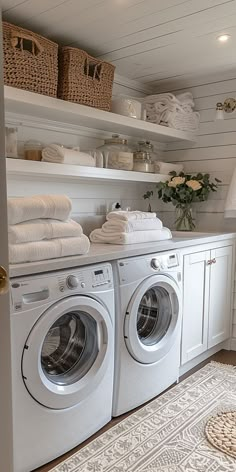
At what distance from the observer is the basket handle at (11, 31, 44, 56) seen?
6.33 ft

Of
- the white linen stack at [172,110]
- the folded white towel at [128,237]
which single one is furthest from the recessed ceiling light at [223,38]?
the folded white towel at [128,237]

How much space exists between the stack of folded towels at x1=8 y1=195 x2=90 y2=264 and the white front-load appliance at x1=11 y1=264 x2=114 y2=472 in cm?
11

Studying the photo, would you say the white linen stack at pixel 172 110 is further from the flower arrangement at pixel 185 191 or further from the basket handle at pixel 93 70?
the basket handle at pixel 93 70

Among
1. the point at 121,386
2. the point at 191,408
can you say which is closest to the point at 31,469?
the point at 121,386

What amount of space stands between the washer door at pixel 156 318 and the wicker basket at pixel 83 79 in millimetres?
1139

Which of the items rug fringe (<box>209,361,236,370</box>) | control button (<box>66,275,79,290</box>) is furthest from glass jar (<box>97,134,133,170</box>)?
rug fringe (<box>209,361,236,370</box>)

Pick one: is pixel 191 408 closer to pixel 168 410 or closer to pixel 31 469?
pixel 168 410

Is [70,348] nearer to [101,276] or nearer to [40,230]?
[101,276]

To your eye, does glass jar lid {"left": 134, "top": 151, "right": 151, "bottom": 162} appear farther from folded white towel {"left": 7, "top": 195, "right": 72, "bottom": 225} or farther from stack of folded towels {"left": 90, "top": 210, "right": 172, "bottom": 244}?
folded white towel {"left": 7, "top": 195, "right": 72, "bottom": 225}

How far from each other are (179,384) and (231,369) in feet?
1.59

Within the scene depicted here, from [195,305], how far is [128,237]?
2.51 feet

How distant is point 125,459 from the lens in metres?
1.82

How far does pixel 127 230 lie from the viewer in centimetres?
241

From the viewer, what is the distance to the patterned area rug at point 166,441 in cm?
177
